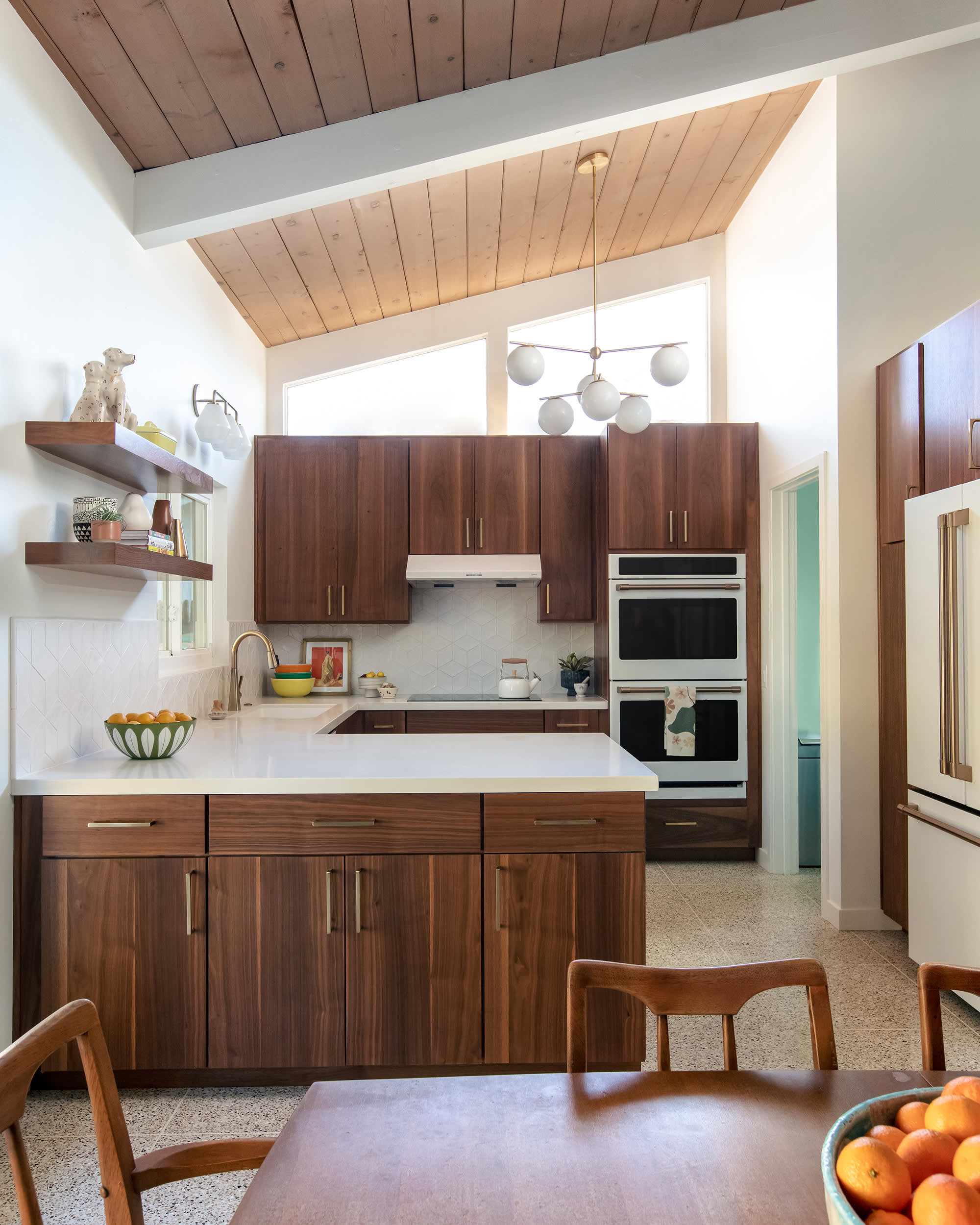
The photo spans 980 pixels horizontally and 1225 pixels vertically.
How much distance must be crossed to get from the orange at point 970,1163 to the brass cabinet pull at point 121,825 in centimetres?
198

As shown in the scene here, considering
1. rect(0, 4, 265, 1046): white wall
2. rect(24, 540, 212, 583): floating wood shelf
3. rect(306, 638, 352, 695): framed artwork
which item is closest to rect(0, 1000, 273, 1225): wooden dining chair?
rect(0, 4, 265, 1046): white wall

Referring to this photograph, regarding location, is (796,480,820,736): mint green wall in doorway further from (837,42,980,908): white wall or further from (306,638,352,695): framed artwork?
(306,638,352,695): framed artwork

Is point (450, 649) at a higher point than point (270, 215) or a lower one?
lower

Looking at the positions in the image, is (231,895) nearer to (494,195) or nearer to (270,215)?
(270,215)

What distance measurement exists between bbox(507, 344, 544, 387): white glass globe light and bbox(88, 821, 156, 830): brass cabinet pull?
2.00 meters

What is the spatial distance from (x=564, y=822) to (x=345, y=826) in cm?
55

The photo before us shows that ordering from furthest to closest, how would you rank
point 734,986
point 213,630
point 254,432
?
point 254,432, point 213,630, point 734,986

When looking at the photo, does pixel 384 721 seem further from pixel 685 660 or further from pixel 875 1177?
pixel 875 1177

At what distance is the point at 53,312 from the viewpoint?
238cm

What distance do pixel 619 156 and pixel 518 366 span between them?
131cm

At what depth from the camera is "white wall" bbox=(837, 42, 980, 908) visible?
3479 mm

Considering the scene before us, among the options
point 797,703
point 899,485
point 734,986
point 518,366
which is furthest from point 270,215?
point 797,703

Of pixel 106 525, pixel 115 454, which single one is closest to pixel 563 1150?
pixel 106 525

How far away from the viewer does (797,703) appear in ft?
14.3
